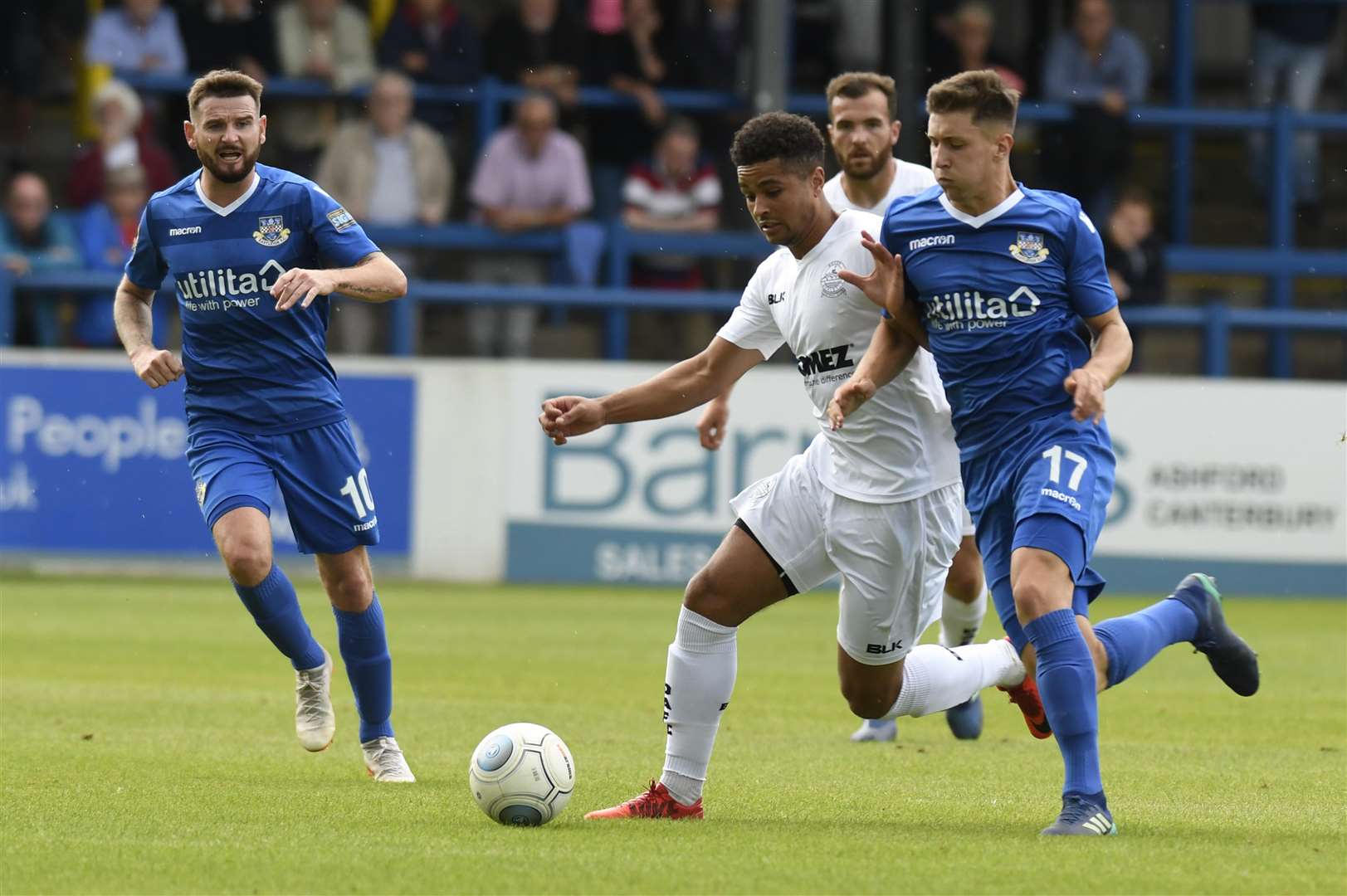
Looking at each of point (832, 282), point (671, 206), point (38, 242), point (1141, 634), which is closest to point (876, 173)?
point (832, 282)

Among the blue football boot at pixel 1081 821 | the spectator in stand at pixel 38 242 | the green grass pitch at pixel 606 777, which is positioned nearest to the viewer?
the green grass pitch at pixel 606 777

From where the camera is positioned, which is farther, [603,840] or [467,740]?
[467,740]

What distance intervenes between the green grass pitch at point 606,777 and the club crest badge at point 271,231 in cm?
177

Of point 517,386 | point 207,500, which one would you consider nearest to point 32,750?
point 207,500

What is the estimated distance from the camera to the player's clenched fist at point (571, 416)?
6184 mm

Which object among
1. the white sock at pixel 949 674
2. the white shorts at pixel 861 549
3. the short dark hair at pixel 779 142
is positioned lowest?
the white sock at pixel 949 674

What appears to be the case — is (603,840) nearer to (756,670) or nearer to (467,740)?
(467,740)

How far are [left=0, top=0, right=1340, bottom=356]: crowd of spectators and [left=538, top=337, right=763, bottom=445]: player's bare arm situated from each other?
31.1ft

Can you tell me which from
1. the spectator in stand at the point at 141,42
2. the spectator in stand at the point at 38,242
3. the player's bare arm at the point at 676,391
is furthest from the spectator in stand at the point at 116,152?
the player's bare arm at the point at 676,391

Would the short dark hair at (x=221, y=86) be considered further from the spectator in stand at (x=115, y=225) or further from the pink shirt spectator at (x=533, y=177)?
the pink shirt spectator at (x=533, y=177)

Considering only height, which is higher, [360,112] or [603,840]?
[360,112]

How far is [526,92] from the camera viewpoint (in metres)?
17.2

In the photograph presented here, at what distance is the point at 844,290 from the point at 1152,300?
1063cm

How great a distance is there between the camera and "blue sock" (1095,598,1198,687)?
20.3 feet
